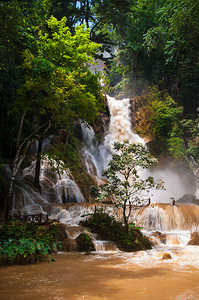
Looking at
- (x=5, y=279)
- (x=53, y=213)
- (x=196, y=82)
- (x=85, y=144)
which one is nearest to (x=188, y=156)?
(x=196, y=82)

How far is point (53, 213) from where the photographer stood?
535 inches

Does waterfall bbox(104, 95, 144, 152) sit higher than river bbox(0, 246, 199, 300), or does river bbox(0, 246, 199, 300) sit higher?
waterfall bbox(104, 95, 144, 152)

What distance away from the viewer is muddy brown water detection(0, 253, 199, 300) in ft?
13.8

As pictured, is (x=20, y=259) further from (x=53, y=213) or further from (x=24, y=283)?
(x=53, y=213)

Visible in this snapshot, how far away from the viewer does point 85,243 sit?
30.8 ft

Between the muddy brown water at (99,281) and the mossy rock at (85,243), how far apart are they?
6.04 feet

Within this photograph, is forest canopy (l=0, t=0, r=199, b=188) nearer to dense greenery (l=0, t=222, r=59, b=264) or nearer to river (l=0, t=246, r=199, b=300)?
dense greenery (l=0, t=222, r=59, b=264)

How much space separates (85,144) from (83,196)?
843 centimetres

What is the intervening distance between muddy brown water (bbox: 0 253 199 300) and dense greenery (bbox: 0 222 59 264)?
313mm

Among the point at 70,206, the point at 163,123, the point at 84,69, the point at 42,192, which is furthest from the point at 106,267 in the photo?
the point at 163,123

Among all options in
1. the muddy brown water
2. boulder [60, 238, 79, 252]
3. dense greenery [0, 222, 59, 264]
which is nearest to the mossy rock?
boulder [60, 238, 79, 252]

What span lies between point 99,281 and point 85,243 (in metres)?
Answer: 4.31

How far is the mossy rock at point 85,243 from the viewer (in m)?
9.25

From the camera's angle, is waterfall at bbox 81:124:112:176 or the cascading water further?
waterfall at bbox 81:124:112:176
